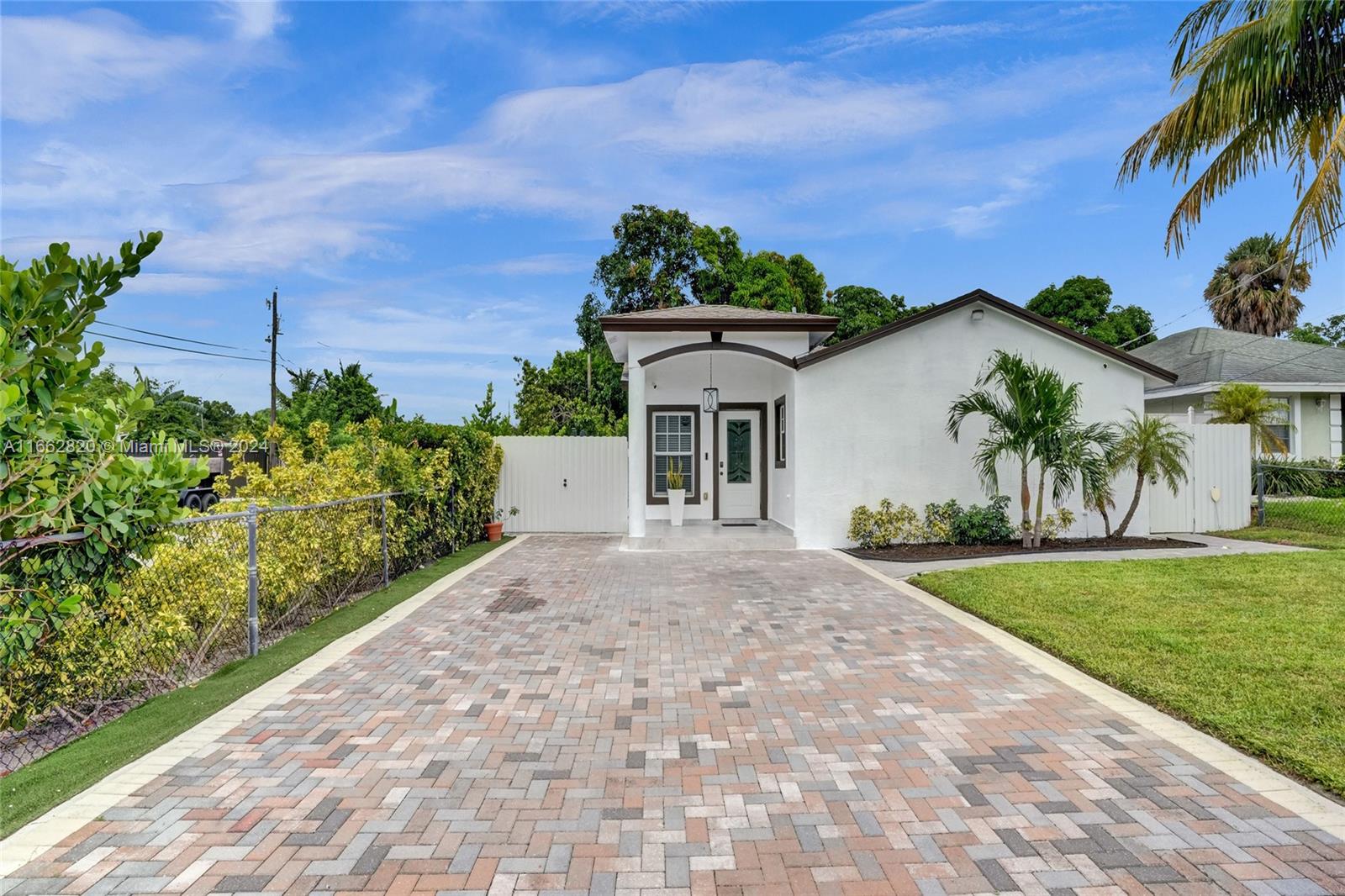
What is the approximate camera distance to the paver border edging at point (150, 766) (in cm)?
273

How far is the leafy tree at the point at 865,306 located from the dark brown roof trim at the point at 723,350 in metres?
22.8

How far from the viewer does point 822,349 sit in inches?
434

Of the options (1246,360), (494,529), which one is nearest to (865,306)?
(1246,360)

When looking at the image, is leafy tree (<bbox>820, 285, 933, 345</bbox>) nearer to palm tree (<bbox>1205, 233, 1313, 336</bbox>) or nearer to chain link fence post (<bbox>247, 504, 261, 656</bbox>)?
palm tree (<bbox>1205, 233, 1313, 336</bbox>)

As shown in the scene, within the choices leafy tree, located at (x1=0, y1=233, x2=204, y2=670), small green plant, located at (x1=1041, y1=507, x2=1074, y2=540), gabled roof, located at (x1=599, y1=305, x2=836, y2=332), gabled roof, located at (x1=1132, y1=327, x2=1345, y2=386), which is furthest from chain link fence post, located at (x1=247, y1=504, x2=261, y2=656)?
gabled roof, located at (x1=1132, y1=327, x2=1345, y2=386)

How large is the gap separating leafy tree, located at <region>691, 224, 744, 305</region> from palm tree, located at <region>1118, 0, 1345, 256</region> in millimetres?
18391

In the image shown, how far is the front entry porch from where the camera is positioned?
11.2 metres

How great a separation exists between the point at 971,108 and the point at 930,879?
1505 centimetres

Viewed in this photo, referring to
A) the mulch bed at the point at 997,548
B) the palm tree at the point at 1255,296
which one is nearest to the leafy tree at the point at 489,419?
the mulch bed at the point at 997,548

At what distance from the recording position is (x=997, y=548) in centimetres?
1052

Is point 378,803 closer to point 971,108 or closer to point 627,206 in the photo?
point 971,108

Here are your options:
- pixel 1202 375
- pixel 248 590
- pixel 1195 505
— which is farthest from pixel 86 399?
pixel 1202 375

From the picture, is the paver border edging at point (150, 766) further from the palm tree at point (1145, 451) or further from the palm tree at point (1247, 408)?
the palm tree at point (1247, 408)

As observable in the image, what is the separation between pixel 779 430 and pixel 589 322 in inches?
757
